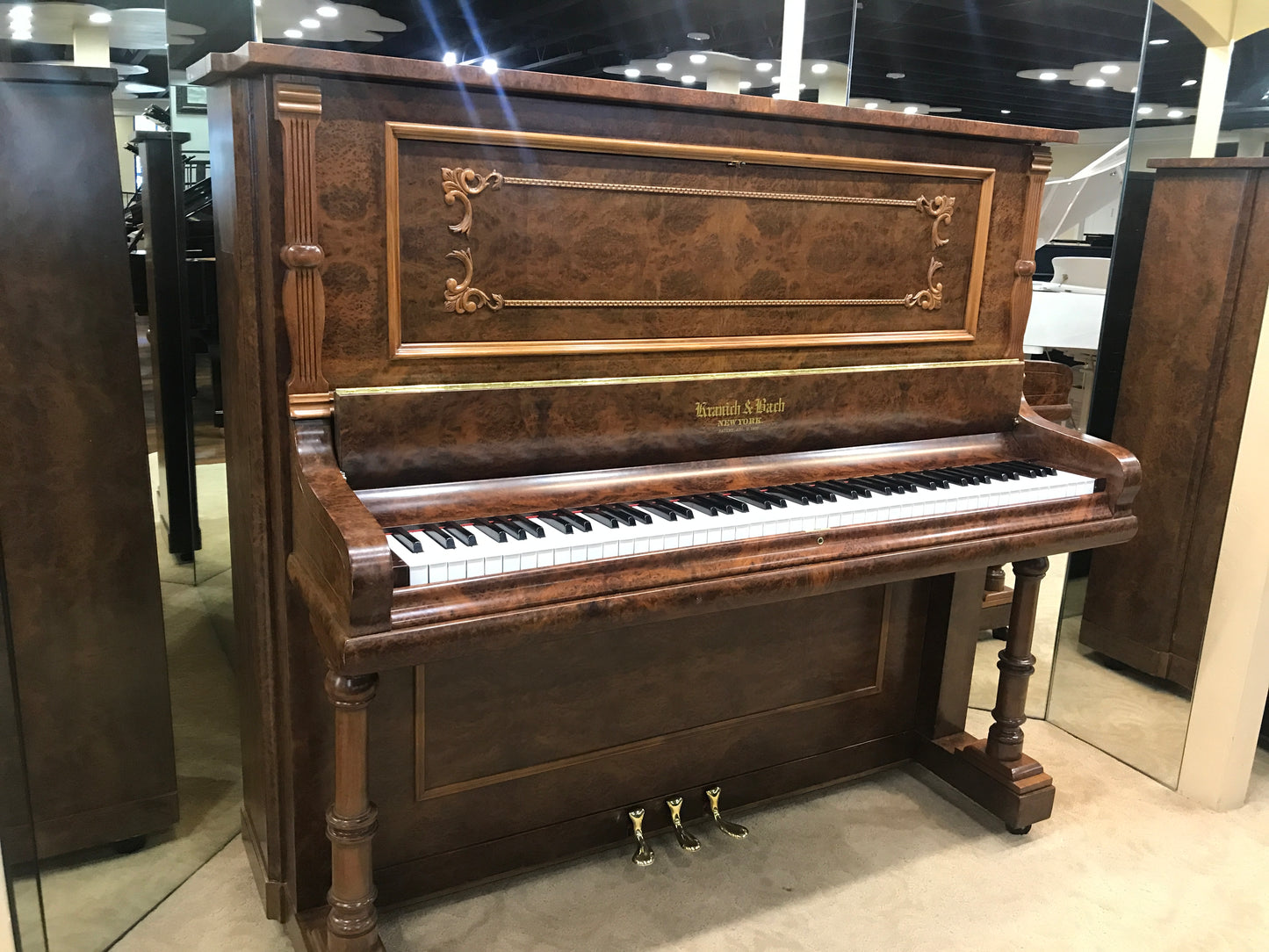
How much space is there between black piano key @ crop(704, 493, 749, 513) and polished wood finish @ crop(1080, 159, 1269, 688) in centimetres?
164

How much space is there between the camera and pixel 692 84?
8.36 ft

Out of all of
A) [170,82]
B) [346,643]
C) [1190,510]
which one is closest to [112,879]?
[346,643]

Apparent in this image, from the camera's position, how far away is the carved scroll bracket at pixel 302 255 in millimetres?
1520

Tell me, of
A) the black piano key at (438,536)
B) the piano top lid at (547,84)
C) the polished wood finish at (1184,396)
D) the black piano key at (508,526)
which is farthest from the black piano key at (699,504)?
the polished wood finish at (1184,396)

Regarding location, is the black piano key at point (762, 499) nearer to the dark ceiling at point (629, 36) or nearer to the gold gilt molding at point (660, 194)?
the gold gilt molding at point (660, 194)

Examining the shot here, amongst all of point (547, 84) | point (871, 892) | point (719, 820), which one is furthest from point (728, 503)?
point (871, 892)

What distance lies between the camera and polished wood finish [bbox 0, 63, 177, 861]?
1.84m

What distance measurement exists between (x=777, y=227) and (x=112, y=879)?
1966 mm

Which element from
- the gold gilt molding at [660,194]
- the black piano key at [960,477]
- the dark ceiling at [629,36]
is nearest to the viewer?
the gold gilt molding at [660,194]

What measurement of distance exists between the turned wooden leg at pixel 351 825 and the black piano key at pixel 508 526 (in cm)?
31

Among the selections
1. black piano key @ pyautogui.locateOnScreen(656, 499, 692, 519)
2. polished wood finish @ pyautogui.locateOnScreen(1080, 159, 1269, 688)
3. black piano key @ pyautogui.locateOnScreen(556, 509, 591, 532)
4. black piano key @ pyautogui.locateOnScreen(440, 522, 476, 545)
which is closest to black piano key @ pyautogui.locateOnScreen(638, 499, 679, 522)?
black piano key @ pyautogui.locateOnScreen(656, 499, 692, 519)

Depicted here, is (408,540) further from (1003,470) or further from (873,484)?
(1003,470)

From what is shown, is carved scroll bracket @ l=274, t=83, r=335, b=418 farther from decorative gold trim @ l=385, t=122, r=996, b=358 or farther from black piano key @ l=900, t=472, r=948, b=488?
black piano key @ l=900, t=472, r=948, b=488

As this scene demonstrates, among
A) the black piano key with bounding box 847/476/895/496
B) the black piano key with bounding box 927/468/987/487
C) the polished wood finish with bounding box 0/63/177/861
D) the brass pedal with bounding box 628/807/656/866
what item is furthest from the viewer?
the brass pedal with bounding box 628/807/656/866
